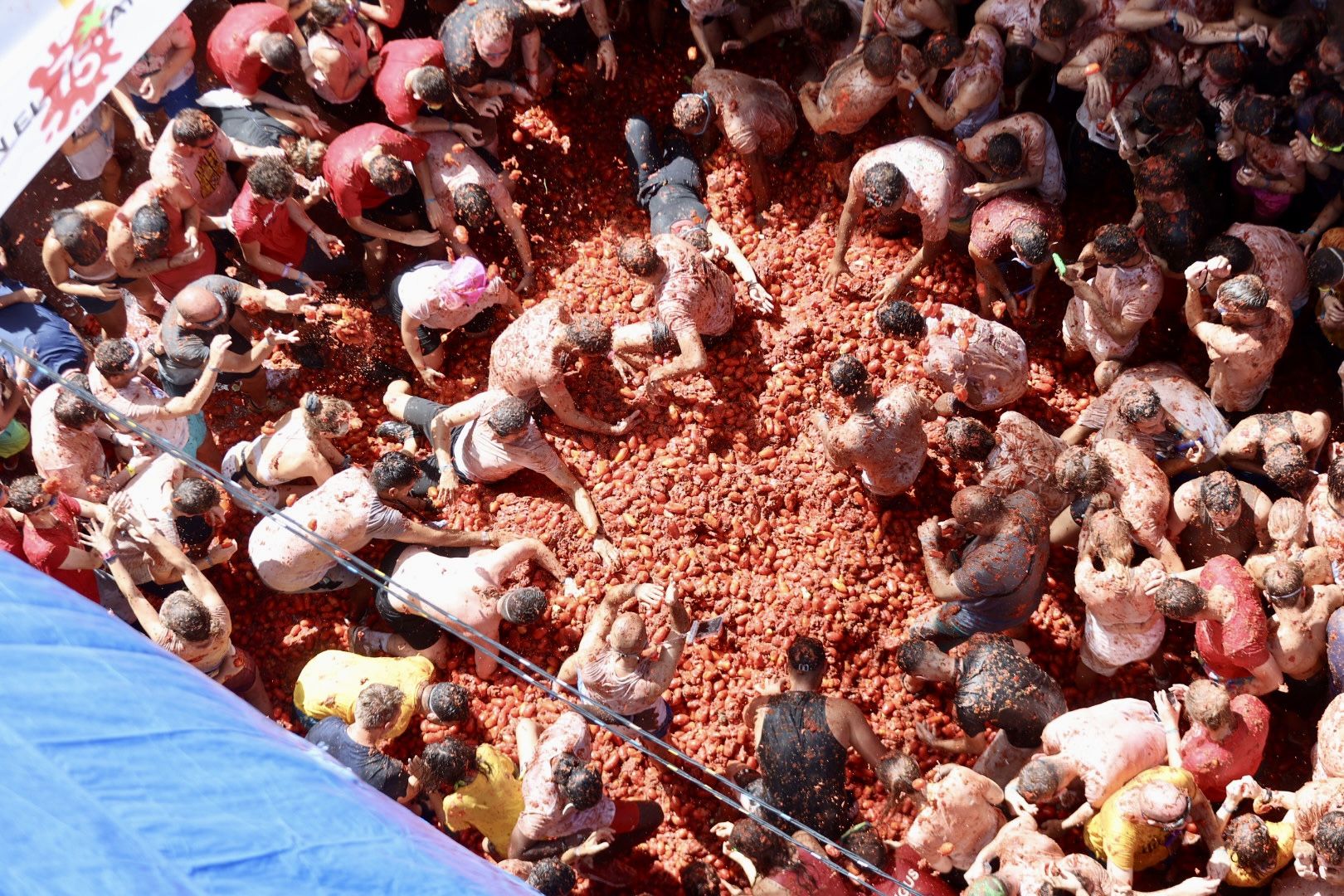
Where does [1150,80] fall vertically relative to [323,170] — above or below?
below

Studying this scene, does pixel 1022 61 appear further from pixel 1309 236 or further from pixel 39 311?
pixel 39 311

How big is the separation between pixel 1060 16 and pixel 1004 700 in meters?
3.81

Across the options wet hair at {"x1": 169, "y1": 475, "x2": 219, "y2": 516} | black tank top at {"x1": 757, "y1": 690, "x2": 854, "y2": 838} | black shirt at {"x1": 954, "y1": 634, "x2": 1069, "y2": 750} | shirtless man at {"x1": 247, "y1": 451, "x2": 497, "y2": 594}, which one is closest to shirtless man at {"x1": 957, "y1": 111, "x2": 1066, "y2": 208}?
black shirt at {"x1": 954, "y1": 634, "x2": 1069, "y2": 750}

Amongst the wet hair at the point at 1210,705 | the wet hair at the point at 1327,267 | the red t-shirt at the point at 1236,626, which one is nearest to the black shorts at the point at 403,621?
the wet hair at the point at 1210,705

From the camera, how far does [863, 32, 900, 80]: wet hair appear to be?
6.44 meters

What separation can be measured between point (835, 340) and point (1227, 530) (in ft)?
7.80

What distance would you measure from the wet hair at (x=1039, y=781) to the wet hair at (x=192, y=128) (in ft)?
17.9

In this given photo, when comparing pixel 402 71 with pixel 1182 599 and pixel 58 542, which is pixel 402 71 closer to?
pixel 58 542

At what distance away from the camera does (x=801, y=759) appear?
5.16 m

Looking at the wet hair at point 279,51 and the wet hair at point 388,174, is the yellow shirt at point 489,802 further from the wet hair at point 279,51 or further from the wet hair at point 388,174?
the wet hair at point 279,51

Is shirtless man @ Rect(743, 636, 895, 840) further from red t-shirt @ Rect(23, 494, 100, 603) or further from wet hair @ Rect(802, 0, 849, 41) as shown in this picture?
wet hair @ Rect(802, 0, 849, 41)

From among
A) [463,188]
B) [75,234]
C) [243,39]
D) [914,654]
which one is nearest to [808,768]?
[914,654]

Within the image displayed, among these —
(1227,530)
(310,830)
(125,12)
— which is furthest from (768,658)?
(125,12)

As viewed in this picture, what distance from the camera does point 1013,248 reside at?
6316mm
